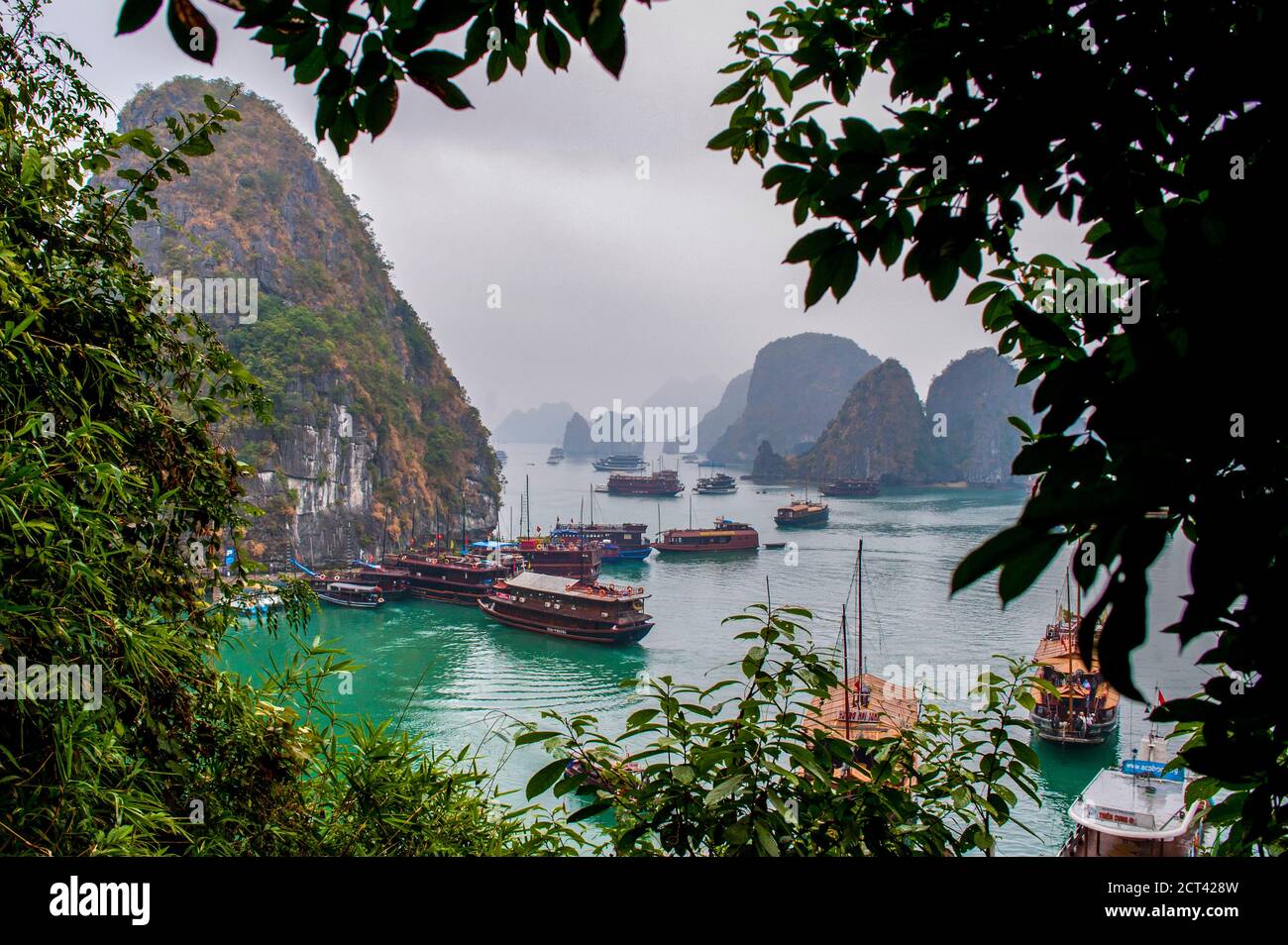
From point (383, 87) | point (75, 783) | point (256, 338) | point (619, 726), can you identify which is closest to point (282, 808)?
point (75, 783)

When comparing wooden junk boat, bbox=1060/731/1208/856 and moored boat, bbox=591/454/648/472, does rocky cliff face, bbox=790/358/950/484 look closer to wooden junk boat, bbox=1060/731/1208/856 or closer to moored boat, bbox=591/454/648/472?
moored boat, bbox=591/454/648/472

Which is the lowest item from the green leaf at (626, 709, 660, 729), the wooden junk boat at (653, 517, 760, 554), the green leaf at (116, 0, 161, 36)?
the wooden junk boat at (653, 517, 760, 554)

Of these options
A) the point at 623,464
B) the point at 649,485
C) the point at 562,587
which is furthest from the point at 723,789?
the point at 623,464

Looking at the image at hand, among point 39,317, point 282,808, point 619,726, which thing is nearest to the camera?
point 39,317

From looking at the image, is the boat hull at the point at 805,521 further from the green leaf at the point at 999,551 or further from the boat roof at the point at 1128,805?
the green leaf at the point at 999,551

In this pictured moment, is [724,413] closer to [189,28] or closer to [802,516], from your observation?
[802,516]

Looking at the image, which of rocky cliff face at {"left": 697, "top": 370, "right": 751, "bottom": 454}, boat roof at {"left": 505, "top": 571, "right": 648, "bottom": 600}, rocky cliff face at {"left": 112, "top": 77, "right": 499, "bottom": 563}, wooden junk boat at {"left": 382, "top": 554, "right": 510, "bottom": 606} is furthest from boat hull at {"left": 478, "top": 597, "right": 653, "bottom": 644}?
rocky cliff face at {"left": 697, "top": 370, "right": 751, "bottom": 454}
